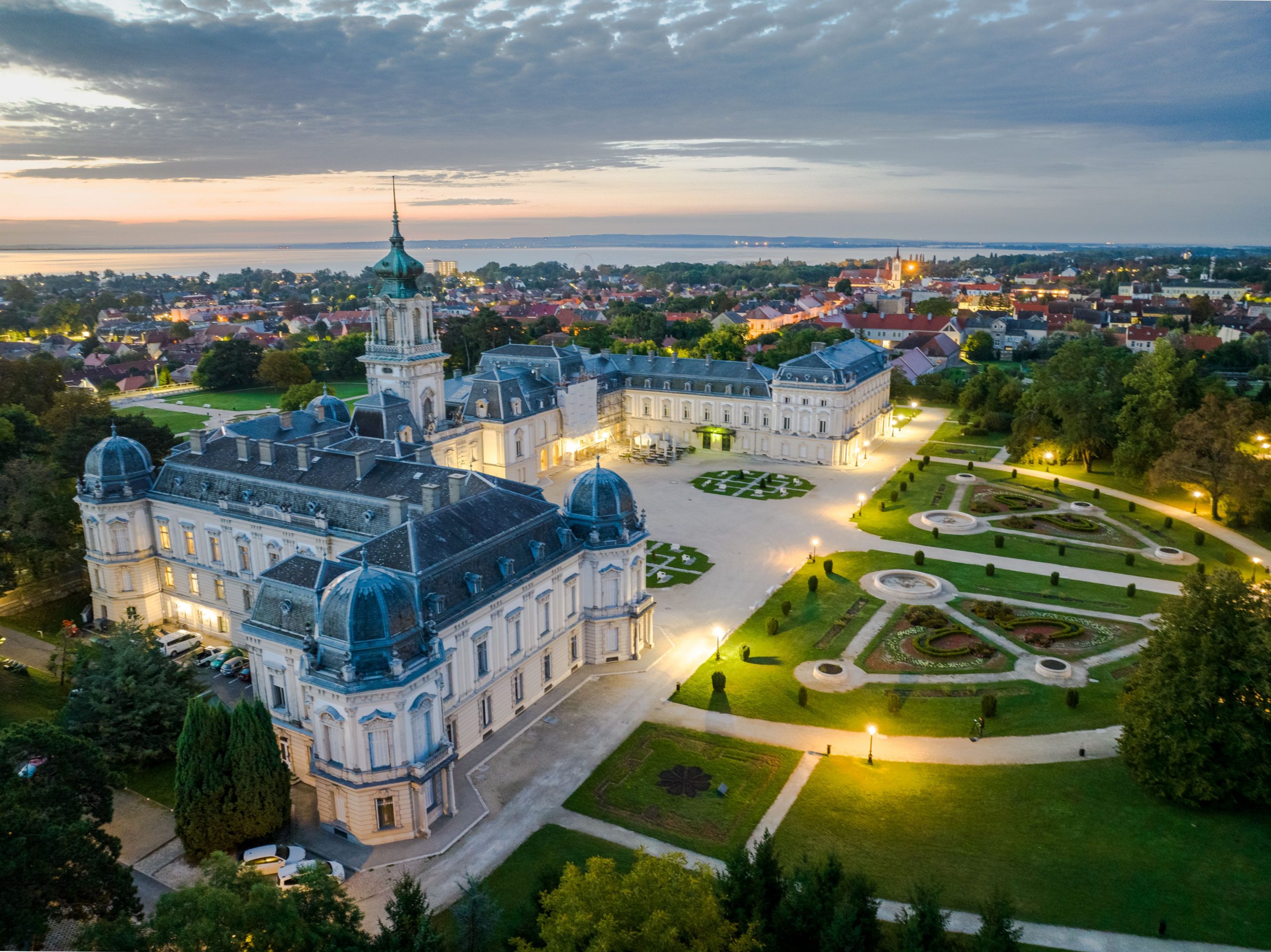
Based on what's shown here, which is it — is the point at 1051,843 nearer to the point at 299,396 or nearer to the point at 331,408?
the point at 331,408

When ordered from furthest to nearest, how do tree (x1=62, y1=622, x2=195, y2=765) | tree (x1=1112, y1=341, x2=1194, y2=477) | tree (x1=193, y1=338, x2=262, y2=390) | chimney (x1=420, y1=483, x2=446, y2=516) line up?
tree (x1=193, y1=338, x2=262, y2=390) < tree (x1=1112, y1=341, x2=1194, y2=477) < chimney (x1=420, y1=483, x2=446, y2=516) < tree (x1=62, y1=622, x2=195, y2=765)

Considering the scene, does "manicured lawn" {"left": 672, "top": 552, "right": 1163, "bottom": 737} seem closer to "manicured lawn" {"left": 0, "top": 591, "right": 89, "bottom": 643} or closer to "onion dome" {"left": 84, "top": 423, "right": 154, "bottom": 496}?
"onion dome" {"left": 84, "top": 423, "right": 154, "bottom": 496}

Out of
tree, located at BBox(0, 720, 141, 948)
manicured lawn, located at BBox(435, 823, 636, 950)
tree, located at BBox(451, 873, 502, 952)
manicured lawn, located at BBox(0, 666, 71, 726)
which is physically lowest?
A: manicured lawn, located at BBox(435, 823, 636, 950)

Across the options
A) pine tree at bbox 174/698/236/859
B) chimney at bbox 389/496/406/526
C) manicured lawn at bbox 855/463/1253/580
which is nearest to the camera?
pine tree at bbox 174/698/236/859

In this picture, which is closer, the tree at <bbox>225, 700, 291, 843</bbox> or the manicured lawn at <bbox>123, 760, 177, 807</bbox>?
the tree at <bbox>225, 700, 291, 843</bbox>

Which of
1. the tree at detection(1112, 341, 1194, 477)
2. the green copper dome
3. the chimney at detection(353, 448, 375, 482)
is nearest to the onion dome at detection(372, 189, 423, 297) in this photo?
the green copper dome

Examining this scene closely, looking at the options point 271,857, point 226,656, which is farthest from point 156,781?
point 226,656
